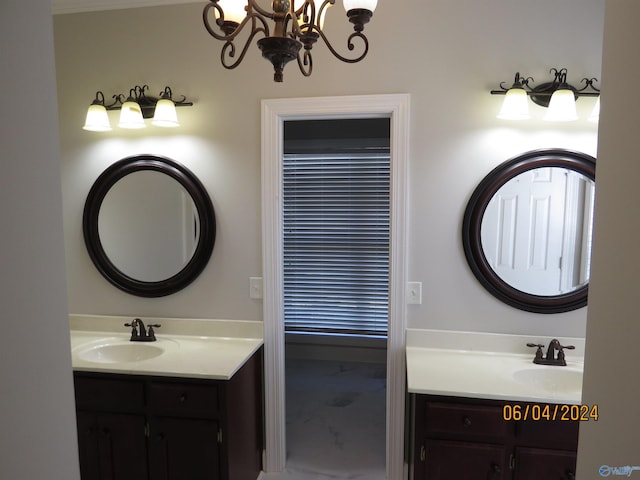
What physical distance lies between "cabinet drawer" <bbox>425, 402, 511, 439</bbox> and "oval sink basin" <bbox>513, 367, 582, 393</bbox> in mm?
297

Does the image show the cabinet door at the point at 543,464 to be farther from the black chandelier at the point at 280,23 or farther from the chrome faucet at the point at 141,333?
the chrome faucet at the point at 141,333

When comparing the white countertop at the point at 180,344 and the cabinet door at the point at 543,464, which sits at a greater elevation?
the white countertop at the point at 180,344

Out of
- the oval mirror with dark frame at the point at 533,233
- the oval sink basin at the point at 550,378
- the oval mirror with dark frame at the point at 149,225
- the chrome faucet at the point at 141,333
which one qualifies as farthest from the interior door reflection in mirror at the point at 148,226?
the oval sink basin at the point at 550,378

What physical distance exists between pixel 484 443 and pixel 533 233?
112cm

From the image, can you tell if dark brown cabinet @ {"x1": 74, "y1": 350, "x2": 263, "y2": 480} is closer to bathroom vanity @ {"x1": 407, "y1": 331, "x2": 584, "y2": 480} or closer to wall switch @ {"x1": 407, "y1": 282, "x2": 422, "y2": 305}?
bathroom vanity @ {"x1": 407, "y1": 331, "x2": 584, "y2": 480}

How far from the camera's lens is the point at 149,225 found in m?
2.49

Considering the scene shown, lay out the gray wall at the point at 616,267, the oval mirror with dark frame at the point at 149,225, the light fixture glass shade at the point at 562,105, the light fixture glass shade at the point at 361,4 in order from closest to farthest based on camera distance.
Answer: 1. the gray wall at the point at 616,267
2. the light fixture glass shade at the point at 361,4
3. the light fixture glass shade at the point at 562,105
4. the oval mirror with dark frame at the point at 149,225

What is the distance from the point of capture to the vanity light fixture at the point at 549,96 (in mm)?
1929

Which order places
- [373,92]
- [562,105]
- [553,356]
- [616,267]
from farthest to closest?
[373,92] < [553,356] < [562,105] < [616,267]

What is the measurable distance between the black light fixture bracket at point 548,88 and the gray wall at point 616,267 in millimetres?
1569

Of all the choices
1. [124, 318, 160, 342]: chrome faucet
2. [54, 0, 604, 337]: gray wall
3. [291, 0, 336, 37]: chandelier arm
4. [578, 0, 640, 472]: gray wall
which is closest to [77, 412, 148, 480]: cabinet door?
[124, 318, 160, 342]: chrome faucet

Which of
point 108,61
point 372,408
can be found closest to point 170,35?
point 108,61

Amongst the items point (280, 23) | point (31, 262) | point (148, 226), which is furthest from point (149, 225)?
point (31, 262)

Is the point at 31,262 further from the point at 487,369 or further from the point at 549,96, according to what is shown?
the point at 549,96
